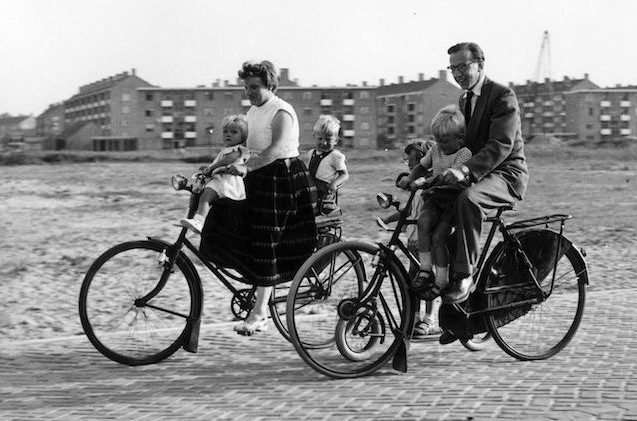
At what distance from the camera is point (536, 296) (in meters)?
6.34

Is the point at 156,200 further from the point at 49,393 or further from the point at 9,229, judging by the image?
the point at 49,393

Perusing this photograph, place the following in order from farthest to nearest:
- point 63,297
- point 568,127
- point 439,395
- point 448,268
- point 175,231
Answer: point 568,127, point 175,231, point 63,297, point 448,268, point 439,395

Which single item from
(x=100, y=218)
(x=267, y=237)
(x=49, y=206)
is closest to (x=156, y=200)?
(x=49, y=206)

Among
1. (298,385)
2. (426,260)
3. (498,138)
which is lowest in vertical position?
(298,385)

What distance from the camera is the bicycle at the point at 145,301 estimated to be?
19.9 feet

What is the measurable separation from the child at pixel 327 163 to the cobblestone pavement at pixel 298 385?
4.04 feet

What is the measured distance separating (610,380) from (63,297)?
5.91 m

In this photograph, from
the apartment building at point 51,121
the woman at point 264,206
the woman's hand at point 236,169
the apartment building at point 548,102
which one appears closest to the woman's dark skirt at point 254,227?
the woman at point 264,206

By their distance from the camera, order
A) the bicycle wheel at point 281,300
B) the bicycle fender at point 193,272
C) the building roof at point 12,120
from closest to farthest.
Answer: the bicycle fender at point 193,272 < the bicycle wheel at point 281,300 < the building roof at point 12,120

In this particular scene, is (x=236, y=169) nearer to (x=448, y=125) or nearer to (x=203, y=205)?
(x=203, y=205)

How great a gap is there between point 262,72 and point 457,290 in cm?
182

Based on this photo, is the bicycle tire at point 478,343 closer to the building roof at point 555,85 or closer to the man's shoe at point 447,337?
the man's shoe at point 447,337

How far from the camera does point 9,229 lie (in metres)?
17.8

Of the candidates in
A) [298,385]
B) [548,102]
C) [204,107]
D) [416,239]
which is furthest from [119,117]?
[298,385]
